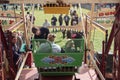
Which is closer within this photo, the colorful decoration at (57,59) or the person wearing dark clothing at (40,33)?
the colorful decoration at (57,59)

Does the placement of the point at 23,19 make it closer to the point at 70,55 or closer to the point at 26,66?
the point at 26,66

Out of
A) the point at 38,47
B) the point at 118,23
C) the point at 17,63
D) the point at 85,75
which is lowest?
the point at 85,75

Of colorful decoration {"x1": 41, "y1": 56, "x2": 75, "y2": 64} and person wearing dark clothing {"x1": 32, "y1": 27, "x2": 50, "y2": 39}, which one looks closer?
colorful decoration {"x1": 41, "y1": 56, "x2": 75, "y2": 64}

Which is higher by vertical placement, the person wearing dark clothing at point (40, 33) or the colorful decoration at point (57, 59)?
the person wearing dark clothing at point (40, 33)

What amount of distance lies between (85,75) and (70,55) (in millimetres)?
1495

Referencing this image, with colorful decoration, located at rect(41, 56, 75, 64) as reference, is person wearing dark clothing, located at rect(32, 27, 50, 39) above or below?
above

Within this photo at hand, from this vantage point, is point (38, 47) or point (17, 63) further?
point (17, 63)

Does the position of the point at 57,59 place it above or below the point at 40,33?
below

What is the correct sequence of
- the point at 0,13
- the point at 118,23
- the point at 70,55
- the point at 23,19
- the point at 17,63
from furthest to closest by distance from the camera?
the point at 0,13, the point at 23,19, the point at 17,63, the point at 70,55, the point at 118,23

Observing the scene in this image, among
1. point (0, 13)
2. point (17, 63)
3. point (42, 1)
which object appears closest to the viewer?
point (42, 1)

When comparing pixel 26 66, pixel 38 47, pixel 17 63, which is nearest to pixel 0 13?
pixel 26 66

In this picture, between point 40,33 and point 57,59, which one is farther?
point 40,33

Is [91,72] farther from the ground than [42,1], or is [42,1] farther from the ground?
[42,1]

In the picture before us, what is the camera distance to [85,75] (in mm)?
7102
